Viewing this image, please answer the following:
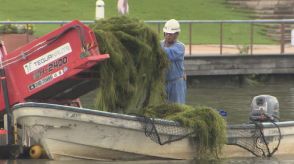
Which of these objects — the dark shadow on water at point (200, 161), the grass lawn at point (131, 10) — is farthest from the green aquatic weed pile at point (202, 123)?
the grass lawn at point (131, 10)

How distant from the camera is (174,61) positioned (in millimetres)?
12984

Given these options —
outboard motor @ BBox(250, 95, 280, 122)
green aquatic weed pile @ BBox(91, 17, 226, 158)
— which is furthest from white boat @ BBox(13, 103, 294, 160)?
outboard motor @ BBox(250, 95, 280, 122)

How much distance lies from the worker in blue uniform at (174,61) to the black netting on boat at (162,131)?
1.02 meters

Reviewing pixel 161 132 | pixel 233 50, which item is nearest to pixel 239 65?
pixel 233 50

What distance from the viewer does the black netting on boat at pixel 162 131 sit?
12.1 meters

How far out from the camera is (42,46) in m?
12.1

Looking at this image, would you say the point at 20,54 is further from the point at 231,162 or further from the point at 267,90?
the point at 267,90

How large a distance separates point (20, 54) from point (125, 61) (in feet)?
4.62

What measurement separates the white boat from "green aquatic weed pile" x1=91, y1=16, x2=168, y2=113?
1.47 feet

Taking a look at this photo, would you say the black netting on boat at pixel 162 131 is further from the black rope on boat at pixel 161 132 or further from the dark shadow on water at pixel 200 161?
the dark shadow on water at pixel 200 161

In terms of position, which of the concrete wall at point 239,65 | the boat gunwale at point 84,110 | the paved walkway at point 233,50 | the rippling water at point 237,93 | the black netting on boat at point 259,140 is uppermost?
the boat gunwale at point 84,110

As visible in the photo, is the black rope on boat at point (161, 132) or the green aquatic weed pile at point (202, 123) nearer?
the black rope on boat at point (161, 132)

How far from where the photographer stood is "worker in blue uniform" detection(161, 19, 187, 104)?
12.9m

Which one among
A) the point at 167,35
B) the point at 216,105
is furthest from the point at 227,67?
the point at 167,35
